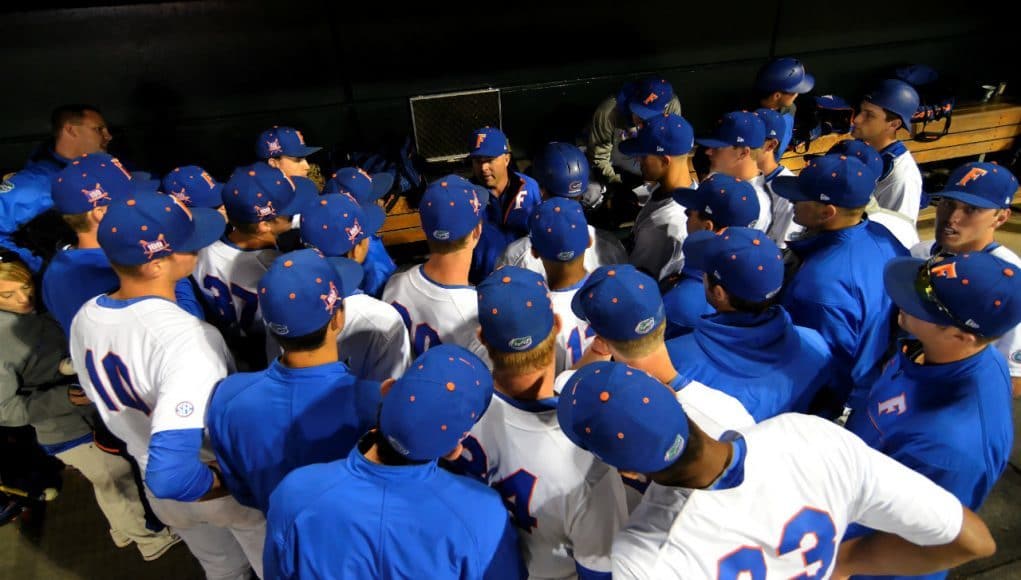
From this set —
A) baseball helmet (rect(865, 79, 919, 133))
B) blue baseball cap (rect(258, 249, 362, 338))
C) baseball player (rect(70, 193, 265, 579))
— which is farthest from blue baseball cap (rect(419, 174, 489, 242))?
baseball helmet (rect(865, 79, 919, 133))

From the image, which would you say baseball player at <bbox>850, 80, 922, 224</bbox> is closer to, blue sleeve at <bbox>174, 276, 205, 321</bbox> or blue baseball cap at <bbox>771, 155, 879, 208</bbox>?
blue baseball cap at <bbox>771, 155, 879, 208</bbox>

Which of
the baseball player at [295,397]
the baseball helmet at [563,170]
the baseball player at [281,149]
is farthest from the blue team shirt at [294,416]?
the baseball player at [281,149]

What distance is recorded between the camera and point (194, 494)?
1.96 m

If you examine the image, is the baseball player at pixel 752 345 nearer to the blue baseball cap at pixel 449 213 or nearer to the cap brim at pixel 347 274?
the blue baseball cap at pixel 449 213

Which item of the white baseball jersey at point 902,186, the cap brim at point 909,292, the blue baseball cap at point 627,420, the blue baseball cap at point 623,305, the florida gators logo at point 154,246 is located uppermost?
the florida gators logo at point 154,246

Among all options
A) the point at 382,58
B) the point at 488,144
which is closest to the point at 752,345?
the point at 488,144

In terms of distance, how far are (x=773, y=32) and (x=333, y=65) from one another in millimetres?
4936

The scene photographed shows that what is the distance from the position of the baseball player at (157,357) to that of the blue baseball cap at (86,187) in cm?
52

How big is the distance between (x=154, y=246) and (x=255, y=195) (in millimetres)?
646

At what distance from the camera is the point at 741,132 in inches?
142

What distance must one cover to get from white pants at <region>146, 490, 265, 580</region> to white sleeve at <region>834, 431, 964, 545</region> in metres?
2.20

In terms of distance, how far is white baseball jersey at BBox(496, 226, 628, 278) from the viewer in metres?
2.98

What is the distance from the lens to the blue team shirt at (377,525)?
4.78ft

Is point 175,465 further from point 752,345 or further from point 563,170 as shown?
point 563,170
